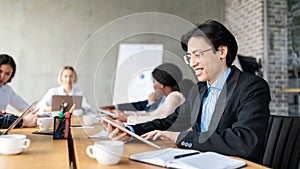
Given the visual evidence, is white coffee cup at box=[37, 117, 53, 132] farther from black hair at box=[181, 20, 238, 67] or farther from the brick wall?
the brick wall

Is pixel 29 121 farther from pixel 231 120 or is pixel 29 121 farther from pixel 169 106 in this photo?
pixel 231 120

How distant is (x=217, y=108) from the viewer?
4.64 ft

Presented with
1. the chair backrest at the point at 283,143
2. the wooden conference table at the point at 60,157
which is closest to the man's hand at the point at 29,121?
the wooden conference table at the point at 60,157

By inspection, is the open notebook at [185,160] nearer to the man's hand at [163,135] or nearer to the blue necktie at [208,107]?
the man's hand at [163,135]

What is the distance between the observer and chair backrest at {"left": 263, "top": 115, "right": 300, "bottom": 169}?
1425 millimetres

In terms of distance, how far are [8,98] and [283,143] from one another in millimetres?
2654

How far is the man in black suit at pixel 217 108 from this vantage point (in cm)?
121

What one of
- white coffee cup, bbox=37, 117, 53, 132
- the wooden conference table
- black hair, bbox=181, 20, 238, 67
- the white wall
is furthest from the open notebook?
the white wall

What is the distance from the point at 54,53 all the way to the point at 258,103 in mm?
4850

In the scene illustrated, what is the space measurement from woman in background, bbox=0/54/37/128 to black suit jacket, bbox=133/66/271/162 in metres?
0.88

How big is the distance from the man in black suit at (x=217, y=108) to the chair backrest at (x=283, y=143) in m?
0.20

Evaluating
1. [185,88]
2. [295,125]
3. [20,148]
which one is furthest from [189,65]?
[20,148]

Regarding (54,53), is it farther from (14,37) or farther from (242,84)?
(242,84)

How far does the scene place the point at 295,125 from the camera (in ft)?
4.77
